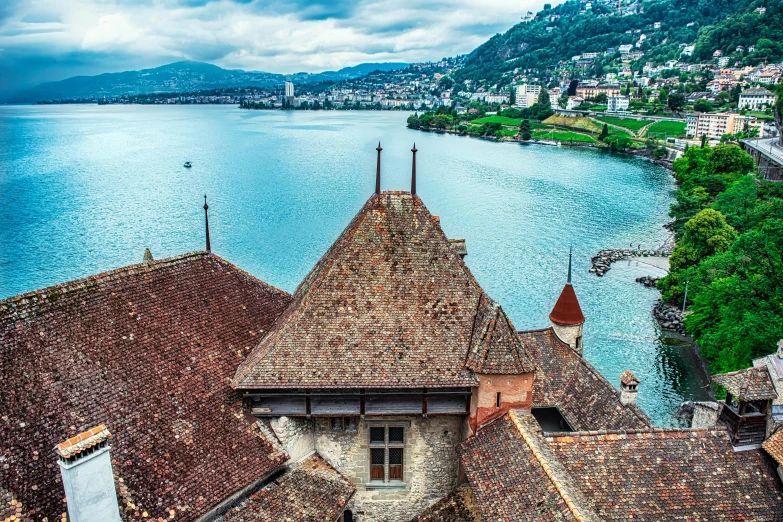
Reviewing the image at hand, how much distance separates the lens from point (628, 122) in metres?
183

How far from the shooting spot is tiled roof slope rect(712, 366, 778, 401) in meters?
16.4

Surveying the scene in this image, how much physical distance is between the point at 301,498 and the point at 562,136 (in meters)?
182

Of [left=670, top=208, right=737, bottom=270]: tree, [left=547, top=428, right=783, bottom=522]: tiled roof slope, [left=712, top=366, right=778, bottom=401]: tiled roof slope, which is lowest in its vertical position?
[left=670, top=208, right=737, bottom=270]: tree

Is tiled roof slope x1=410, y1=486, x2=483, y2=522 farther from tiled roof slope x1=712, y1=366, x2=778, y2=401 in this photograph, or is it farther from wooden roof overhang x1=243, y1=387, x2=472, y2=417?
tiled roof slope x1=712, y1=366, x2=778, y2=401

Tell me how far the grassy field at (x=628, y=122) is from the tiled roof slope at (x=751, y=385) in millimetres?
173154

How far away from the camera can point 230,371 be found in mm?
16703

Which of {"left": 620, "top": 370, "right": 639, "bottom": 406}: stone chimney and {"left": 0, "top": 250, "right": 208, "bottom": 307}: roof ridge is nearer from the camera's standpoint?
{"left": 0, "top": 250, "right": 208, "bottom": 307}: roof ridge

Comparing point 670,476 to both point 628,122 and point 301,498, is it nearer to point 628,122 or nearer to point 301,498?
point 301,498

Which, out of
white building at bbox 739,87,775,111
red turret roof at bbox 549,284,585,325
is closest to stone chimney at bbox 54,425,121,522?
red turret roof at bbox 549,284,585,325

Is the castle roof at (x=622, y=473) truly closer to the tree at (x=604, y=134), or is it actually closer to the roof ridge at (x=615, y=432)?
the roof ridge at (x=615, y=432)

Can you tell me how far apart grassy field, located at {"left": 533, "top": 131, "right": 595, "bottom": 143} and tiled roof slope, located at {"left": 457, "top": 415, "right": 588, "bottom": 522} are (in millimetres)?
169619

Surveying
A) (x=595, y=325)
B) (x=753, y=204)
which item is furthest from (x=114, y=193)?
(x=753, y=204)

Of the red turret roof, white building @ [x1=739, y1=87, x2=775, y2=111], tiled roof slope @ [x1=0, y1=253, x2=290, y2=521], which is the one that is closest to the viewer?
tiled roof slope @ [x1=0, y1=253, x2=290, y2=521]

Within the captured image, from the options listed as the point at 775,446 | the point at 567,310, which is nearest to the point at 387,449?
the point at 775,446
